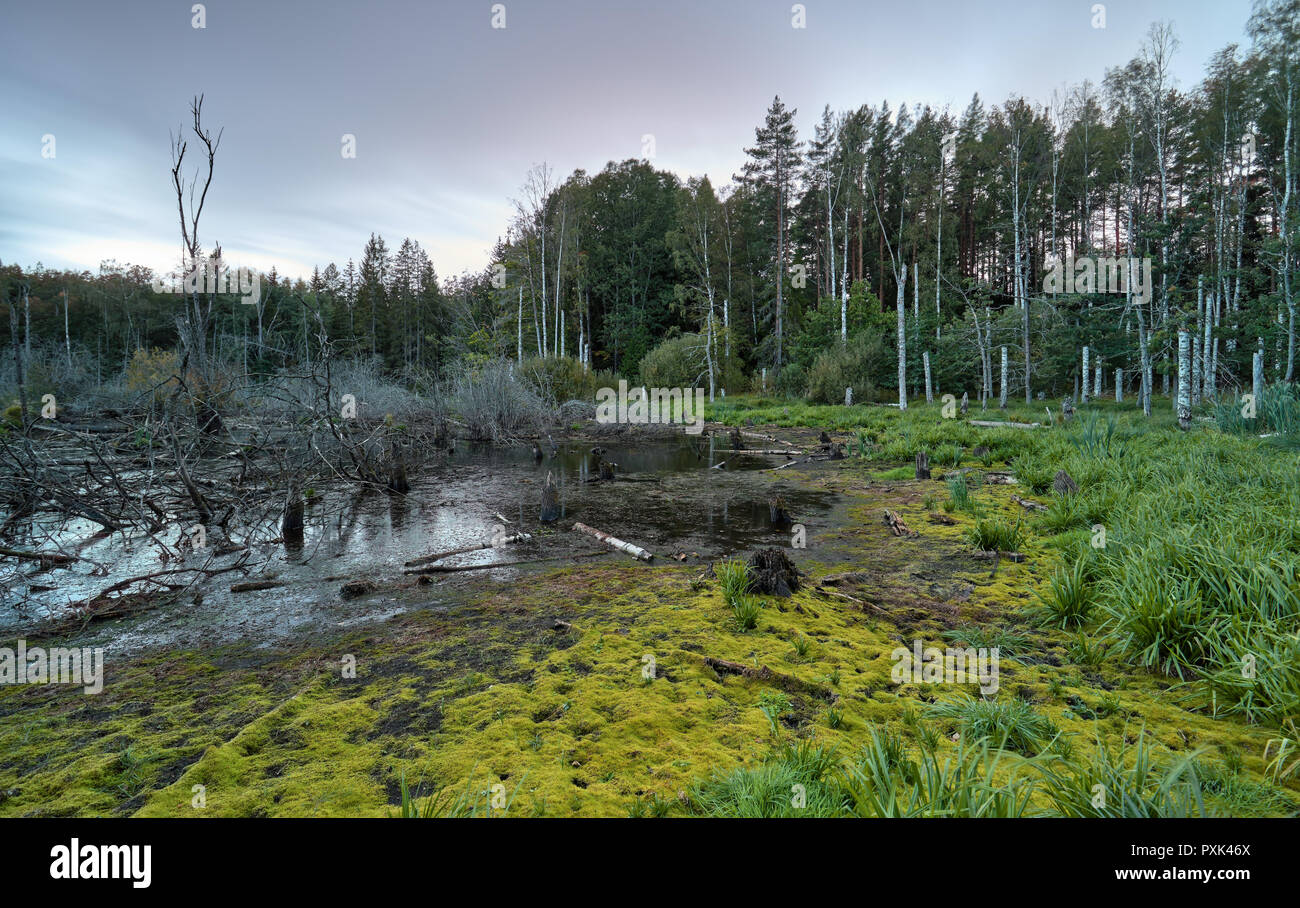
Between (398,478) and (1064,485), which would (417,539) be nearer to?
(398,478)

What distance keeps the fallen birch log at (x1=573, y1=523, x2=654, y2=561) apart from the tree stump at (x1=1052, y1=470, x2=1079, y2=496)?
224 inches

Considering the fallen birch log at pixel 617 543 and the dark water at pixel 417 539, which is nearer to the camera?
the dark water at pixel 417 539

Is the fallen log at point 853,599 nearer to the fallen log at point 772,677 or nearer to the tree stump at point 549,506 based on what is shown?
the fallen log at point 772,677

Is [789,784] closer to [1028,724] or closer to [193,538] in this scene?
[1028,724]

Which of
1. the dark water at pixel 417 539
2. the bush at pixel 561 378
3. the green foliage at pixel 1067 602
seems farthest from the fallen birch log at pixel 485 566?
the bush at pixel 561 378

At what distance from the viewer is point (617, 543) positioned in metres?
7.55

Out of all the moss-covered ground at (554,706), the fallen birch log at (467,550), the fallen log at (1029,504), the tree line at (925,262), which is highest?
the tree line at (925,262)

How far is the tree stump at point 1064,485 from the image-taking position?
7995 mm

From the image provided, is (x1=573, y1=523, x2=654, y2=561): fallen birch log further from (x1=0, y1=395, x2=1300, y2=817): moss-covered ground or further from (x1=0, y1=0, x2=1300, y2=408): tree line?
(x1=0, y1=0, x2=1300, y2=408): tree line

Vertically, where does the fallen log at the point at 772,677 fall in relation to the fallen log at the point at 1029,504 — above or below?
below

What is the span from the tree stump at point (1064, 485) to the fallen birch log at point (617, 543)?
569 centimetres
